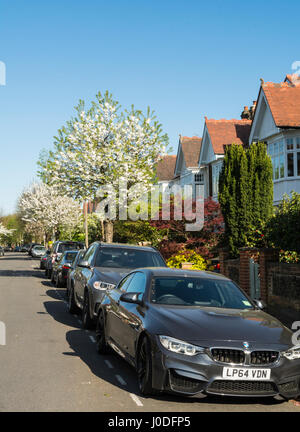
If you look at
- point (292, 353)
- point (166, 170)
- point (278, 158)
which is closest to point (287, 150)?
point (278, 158)

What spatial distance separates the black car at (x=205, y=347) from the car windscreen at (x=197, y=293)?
0.01 metres

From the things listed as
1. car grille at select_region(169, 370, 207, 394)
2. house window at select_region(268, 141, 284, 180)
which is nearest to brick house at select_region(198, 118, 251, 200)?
house window at select_region(268, 141, 284, 180)

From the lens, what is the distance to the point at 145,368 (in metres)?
6.11

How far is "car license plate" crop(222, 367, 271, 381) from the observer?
18.5ft

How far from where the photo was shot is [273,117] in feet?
85.1

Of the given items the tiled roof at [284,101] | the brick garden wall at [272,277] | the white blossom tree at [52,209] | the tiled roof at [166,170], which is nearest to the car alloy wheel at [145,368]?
the brick garden wall at [272,277]

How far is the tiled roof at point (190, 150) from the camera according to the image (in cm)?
4106

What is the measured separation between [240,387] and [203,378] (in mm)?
Result: 417

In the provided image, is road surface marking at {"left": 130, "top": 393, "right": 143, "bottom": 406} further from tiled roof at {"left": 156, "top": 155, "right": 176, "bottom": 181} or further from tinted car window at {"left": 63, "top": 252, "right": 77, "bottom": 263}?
tiled roof at {"left": 156, "top": 155, "right": 176, "bottom": 181}

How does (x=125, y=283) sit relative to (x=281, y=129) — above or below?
below

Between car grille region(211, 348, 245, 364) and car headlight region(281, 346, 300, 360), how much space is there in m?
0.51

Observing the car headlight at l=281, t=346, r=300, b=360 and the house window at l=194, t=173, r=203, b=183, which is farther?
the house window at l=194, t=173, r=203, b=183

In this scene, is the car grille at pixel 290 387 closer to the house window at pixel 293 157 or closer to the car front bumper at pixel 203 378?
the car front bumper at pixel 203 378

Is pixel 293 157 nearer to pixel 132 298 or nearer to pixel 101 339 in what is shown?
pixel 101 339
